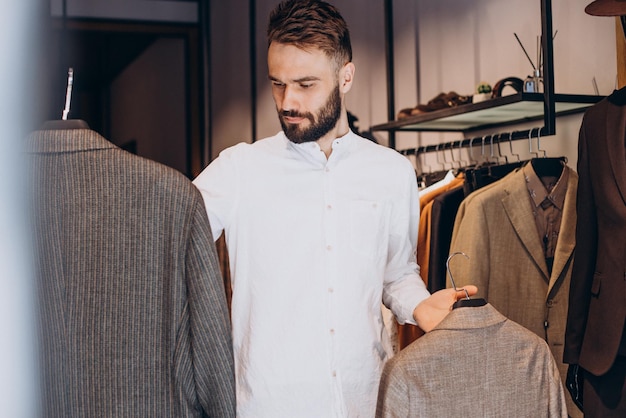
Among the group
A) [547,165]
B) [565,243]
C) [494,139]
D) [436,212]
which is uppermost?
[494,139]

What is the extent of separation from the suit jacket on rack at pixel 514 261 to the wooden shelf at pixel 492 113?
25cm

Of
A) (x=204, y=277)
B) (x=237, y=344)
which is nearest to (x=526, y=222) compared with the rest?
(x=237, y=344)

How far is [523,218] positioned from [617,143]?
1.79 ft

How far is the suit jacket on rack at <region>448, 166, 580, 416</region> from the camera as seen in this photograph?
8.04 ft

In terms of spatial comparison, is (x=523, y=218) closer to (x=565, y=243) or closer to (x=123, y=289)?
(x=565, y=243)

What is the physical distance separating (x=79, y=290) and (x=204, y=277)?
236 mm

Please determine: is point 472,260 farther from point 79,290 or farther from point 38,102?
point 38,102

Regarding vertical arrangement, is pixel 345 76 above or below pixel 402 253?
above

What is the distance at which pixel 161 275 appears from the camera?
146cm

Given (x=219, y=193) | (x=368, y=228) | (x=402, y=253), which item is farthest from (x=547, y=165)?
(x=219, y=193)

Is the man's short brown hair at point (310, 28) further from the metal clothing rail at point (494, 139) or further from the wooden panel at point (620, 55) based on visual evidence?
the wooden panel at point (620, 55)

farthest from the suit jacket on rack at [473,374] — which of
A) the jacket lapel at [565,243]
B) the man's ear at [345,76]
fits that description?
the jacket lapel at [565,243]

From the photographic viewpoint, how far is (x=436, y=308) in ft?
5.71

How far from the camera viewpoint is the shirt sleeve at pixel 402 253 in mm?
1903
